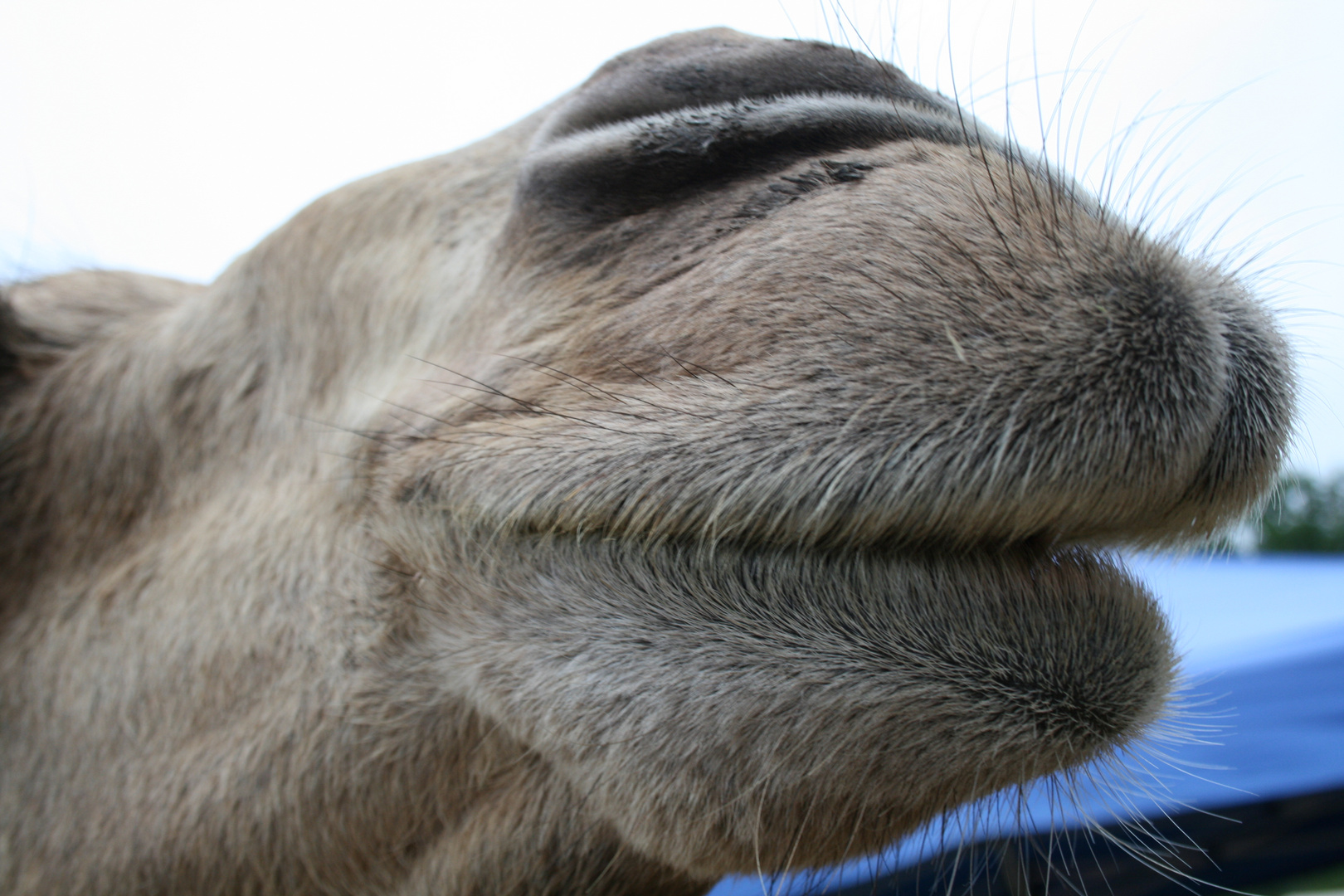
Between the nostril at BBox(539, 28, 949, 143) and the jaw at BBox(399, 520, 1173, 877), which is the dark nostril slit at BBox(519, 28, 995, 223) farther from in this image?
the jaw at BBox(399, 520, 1173, 877)

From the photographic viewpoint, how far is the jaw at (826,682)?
0.75 metres

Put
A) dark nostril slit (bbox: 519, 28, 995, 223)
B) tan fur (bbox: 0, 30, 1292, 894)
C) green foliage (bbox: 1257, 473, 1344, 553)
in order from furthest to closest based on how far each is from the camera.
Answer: green foliage (bbox: 1257, 473, 1344, 553) < dark nostril slit (bbox: 519, 28, 995, 223) < tan fur (bbox: 0, 30, 1292, 894)

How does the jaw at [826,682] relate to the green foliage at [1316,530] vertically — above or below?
above

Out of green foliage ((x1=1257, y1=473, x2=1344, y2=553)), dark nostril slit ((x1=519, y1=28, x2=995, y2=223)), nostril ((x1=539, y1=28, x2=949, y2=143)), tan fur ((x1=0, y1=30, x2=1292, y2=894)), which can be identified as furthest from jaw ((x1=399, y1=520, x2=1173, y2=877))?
green foliage ((x1=1257, y1=473, x2=1344, y2=553))

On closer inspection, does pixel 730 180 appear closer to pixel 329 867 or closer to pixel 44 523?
pixel 329 867

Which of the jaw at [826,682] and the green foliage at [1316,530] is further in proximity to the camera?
the green foliage at [1316,530]

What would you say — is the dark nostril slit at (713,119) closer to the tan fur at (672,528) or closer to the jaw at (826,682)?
the tan fur at (672,528)

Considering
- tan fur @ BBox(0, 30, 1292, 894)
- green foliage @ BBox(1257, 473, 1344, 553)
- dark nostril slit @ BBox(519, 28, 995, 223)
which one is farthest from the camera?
green foliage @ BBox(1257, 473, 1344, 553)

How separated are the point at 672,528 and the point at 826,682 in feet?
0.65

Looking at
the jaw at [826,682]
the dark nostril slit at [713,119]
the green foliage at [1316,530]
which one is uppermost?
the dark nostril slit at [713,119]

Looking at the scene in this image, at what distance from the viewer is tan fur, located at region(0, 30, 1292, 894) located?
0.73 meters

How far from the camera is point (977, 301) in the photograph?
0.74 metres

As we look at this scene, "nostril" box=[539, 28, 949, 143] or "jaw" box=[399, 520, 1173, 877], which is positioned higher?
"nostril" box=[539, 28, 949, 143]

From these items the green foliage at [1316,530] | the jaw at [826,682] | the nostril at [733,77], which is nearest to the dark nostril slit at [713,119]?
the nostril at [733,77]
